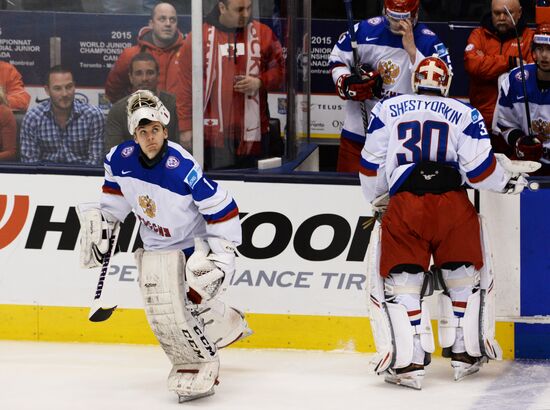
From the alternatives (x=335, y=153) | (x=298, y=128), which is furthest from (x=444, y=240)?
(x=335, y=153)

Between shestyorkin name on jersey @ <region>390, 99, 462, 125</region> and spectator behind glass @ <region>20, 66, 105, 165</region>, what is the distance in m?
1.41

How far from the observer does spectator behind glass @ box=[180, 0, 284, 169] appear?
6297 mm

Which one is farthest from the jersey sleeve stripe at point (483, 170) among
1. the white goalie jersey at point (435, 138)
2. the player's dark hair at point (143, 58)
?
the player's dark hair at point (143, 58)

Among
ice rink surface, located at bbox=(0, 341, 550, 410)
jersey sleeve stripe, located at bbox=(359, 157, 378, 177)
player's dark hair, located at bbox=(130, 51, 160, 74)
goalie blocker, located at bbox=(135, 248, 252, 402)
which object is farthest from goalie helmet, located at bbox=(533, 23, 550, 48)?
goalie blocker, located at bbox=(135, 248, 252, 402)

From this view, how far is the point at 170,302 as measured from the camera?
17.8ft

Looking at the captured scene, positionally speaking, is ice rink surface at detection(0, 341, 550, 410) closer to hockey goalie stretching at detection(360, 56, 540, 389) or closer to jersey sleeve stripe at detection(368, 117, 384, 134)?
hockey goalie stretching at detection(360, 56, 540, 389)

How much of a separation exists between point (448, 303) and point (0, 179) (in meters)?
Answer: 1.98

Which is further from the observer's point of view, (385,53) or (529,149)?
(385,53)

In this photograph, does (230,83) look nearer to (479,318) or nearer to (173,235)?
(173,235)

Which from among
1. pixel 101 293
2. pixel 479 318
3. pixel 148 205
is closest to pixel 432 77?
pixel 479 318

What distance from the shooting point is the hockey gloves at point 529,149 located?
6289 mm

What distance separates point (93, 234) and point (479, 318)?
1.51 m

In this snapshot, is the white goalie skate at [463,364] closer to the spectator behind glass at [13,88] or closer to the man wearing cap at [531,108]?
the man wearing cap at [531,108]

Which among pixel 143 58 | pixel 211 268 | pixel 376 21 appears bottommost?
pixel 211 268
